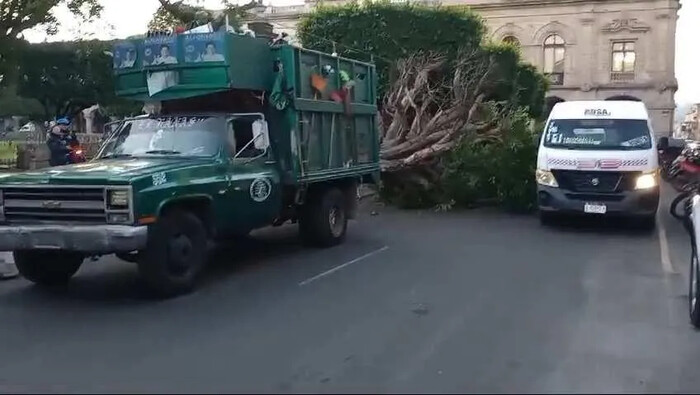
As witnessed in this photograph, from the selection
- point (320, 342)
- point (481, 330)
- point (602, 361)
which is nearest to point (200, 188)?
point (320, 342)

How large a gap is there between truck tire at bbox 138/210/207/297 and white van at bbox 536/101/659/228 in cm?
659

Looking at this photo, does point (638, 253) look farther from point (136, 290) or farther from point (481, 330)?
point (136, 290)

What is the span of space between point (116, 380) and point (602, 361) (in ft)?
11.6

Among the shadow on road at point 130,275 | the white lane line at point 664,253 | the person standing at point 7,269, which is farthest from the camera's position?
the white lane line at point 664,253

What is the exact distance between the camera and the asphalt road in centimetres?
562

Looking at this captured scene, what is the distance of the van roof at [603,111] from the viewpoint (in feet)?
45.0

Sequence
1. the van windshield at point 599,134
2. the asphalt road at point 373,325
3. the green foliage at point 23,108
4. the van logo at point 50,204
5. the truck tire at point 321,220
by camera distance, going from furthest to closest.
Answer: the green foliage at point 23,108 < the van windshield at point 599,134 < the truck tire at point 321,220 < the van logo at point 50,204 < the asphalt road at point 373,325

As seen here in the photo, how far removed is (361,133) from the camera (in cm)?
1243

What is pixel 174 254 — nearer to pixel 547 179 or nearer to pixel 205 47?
pixel 205 47

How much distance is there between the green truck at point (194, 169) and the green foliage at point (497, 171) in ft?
15.0

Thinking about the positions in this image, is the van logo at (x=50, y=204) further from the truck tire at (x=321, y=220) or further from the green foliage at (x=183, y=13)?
the green foliage at (x=183, y=13)

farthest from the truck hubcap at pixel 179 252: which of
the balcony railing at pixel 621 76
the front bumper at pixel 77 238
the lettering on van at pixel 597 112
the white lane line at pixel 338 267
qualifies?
the balcony railing at pixel 621 76

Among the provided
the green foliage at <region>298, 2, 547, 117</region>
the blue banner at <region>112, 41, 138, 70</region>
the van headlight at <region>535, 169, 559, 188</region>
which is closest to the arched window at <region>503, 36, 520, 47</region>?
the green foliage at <region>298, 2, 547, 117</region>

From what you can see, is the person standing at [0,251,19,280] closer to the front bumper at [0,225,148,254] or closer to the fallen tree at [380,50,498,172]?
the front bumper at [0,225,148,254]
